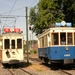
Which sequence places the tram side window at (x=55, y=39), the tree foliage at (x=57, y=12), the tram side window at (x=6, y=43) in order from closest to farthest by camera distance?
the tram side window at (x=55, y=39)
the tram side window at (x=6, y=43)
the tree foliage at (x=57, y=12)

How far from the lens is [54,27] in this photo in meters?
19.3

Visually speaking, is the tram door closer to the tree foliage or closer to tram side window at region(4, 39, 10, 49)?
tram side window at region(4, 39, 10, 49)

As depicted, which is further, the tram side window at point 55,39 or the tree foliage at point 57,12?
the tree foliage at point 57,12

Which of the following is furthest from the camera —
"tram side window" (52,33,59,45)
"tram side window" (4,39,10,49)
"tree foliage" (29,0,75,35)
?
"tree foliage" (29,0,75,35)

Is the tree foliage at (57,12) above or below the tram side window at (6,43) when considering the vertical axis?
above

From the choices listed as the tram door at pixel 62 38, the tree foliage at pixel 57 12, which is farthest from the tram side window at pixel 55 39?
the tree foliage at pixel 57 12

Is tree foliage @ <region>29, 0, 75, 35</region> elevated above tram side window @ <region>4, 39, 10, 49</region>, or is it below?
above

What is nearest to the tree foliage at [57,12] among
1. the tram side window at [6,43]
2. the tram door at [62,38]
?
the tram side window at [6,43]

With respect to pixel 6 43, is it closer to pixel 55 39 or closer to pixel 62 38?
pixel 55 39

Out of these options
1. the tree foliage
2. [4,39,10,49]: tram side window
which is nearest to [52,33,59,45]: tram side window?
[4,39,10,49]: tram side window

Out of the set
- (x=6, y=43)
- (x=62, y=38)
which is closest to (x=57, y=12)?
(x=6, y=43)

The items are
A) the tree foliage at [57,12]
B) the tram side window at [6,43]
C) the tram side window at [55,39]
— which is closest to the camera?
the tram side window at [55,39]

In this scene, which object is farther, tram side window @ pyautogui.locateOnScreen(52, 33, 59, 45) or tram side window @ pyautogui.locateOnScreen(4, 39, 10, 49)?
tram side window @ pyautogui.locateOnScreen(4, 39, 10, 49)

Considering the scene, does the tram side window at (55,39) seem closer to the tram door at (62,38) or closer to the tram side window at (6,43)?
the tram door at (62,38)
